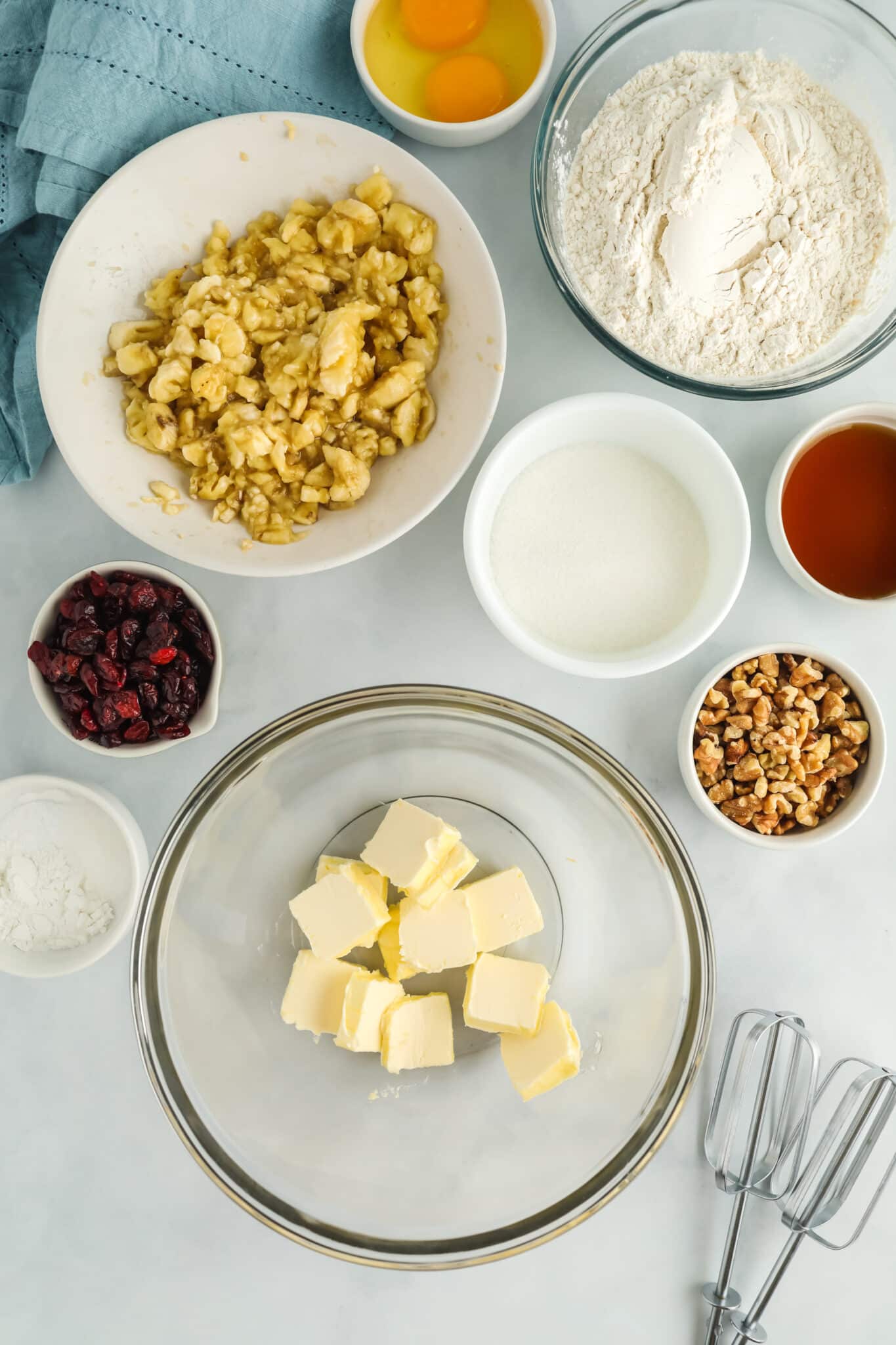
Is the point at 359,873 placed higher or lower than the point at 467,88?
lower

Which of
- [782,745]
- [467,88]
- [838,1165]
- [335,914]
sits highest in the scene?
[467,88]

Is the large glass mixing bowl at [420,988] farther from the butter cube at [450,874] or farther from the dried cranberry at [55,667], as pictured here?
the dried cranberry at [55,667]

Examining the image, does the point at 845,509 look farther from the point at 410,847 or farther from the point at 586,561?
the point at 410,847

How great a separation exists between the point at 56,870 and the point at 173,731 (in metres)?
0.23

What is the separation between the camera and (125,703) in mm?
977

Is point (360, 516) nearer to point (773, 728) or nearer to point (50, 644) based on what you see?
point (50, 644)

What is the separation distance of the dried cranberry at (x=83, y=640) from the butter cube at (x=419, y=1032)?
49cm

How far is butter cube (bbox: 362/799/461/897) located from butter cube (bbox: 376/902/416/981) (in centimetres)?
6

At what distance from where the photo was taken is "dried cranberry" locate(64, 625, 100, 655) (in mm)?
980

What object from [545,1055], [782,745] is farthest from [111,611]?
[782,745]

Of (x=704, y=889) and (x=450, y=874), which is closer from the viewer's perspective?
(x=450, y=874)

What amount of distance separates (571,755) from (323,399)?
1.47ft

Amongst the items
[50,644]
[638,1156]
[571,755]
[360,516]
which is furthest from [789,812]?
[50,644]

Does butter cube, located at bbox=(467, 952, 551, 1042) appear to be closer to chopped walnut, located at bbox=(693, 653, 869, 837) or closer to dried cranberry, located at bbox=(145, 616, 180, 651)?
chopped walnut, located at bbox=(693, 653, 869, 837)
